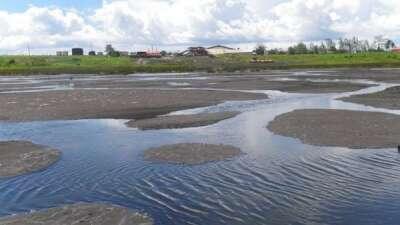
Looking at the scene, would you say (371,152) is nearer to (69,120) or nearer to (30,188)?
(30,188)

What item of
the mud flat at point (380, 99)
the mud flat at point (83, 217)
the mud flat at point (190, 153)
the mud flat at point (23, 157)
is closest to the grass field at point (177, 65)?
the mud flat at point (380, 99)

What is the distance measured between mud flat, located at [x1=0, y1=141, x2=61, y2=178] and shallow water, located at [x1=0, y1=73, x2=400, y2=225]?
1.89 feet

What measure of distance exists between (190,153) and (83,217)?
8.59m

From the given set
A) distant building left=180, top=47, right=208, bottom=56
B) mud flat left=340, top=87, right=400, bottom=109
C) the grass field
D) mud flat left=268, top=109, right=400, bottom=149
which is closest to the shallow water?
mud flat left=268, top=109, right=400, bottom=149

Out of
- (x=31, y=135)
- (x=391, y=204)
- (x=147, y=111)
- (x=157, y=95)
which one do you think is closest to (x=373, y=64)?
(x=157, y=95)

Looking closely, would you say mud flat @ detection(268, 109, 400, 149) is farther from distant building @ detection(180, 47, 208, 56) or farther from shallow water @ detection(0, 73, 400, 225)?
distant building @ detection(180, 47, 208, 56)

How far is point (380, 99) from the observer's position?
42531 mm

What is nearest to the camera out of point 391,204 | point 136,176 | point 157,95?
point 391,204

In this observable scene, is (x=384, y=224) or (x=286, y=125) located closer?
(x=384, y=224)

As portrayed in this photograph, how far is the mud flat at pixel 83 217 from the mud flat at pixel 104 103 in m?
20.4

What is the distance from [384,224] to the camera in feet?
41.8

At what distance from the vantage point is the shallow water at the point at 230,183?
13773 millimetres

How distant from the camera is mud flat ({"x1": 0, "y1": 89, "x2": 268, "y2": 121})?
36.5m

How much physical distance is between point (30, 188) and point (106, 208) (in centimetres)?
375
